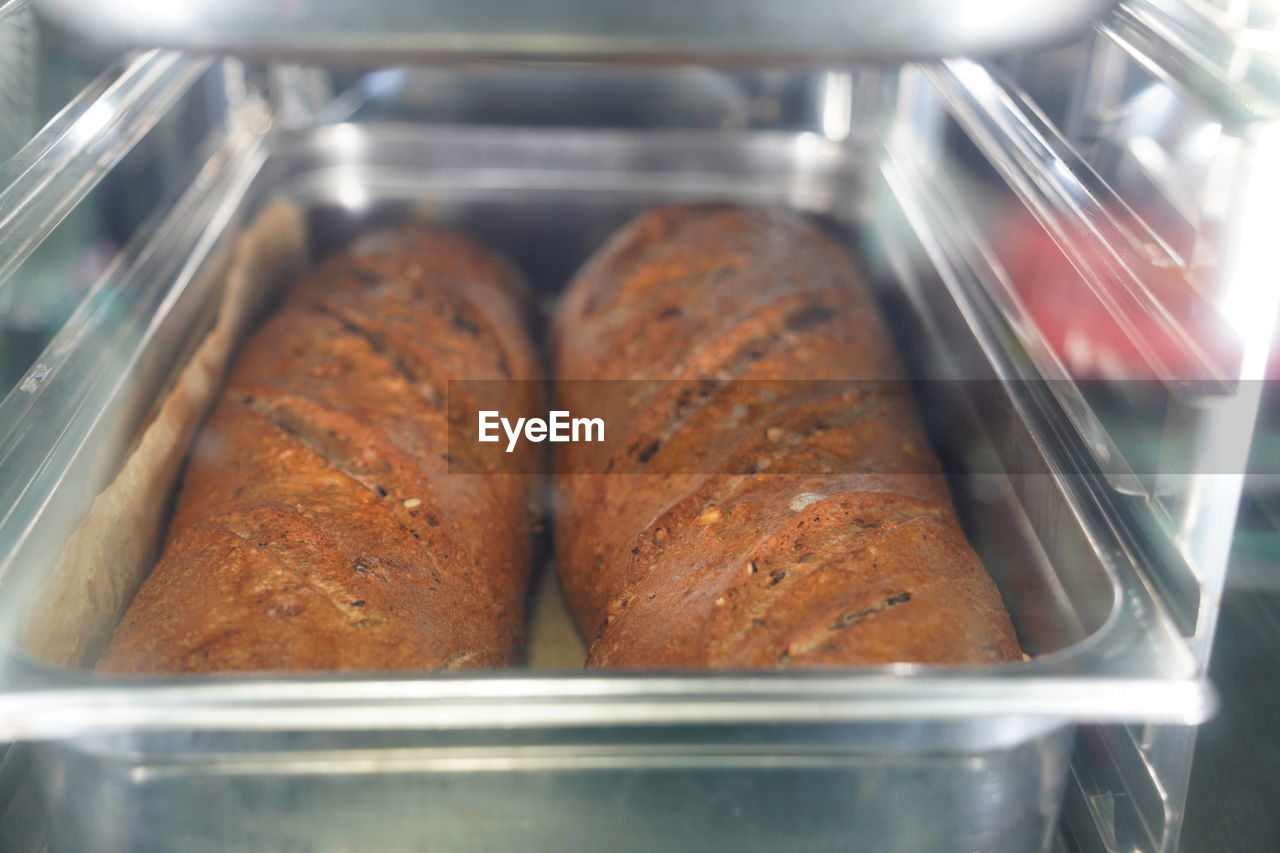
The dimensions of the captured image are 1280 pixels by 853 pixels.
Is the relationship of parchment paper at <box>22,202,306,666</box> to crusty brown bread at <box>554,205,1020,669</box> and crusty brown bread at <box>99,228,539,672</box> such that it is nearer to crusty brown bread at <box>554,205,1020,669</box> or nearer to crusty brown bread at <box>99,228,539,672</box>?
crusty brown bread at <box>99,228,539,672</box>

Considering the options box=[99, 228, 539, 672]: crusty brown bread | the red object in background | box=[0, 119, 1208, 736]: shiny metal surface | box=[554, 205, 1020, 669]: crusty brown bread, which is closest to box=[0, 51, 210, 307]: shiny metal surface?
box=[0, 119, 1208, 736]: shiny metal surface

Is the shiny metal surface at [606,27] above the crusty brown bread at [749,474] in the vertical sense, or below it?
above

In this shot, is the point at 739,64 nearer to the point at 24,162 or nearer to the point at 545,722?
the point at 545,722

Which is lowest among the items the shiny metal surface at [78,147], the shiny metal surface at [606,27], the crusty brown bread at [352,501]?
the crusty brown bread at [352,501]

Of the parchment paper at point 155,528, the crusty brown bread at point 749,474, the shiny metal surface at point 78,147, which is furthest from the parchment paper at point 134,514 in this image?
the crusty brown bread at point 749,474

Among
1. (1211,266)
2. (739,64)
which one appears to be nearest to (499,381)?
(739,64)

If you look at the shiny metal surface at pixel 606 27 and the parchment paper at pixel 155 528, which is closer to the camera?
the shiny metal surface at pixel 606 27

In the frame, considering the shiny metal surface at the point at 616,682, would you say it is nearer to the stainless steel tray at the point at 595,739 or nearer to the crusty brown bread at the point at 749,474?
the stainless steel tray at the point at 595,739
